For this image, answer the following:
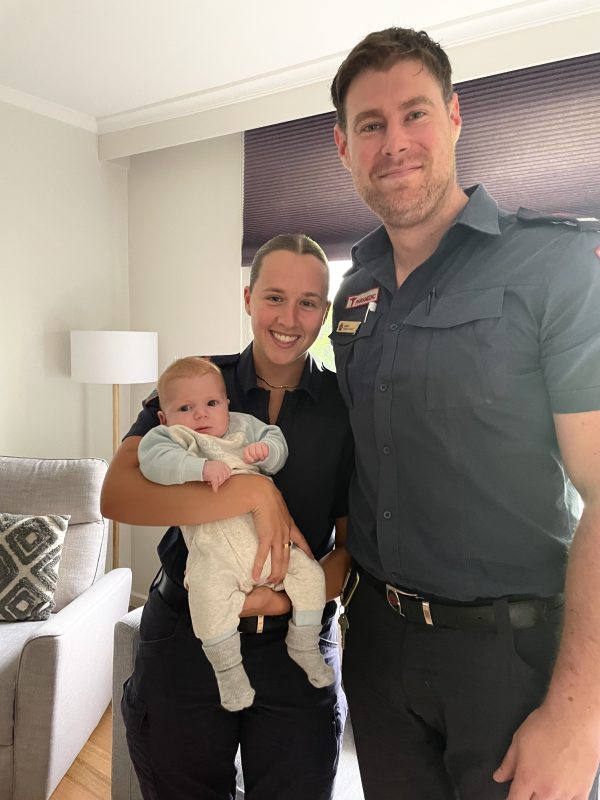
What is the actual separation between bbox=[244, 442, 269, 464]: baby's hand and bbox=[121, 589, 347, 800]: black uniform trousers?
371mm

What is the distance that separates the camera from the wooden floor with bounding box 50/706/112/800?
7.23 feet

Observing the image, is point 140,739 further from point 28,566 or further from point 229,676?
point 28,566

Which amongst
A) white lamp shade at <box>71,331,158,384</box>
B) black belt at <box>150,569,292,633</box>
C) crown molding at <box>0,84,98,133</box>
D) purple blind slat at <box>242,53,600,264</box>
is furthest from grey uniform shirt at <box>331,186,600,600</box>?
crown molding at <box>0,84,98,133</box>

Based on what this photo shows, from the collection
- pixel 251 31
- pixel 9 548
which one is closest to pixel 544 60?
pixel 251 31

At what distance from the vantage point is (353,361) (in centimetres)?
125

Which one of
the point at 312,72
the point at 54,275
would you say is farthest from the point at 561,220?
the point at 54,275

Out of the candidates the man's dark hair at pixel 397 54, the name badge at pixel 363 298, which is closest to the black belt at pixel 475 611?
the name badge at pixel 363 298

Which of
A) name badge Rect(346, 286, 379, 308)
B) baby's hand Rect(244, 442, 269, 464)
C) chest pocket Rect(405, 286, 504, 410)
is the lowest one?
baby's hand Rect(244, 442, 269, 464)

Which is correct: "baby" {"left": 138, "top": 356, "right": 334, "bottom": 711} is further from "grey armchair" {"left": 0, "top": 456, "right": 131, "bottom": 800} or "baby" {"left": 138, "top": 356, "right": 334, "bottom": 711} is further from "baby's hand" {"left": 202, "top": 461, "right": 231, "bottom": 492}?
"grey armchair" {"left": 0, "top": 456, "right": 131, "bottom": 800}

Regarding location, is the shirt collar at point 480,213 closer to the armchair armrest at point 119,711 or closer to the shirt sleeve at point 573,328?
the shirt sleeve at point 573,328

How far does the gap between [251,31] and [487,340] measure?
2.16 meters

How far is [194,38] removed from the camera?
8.51ft

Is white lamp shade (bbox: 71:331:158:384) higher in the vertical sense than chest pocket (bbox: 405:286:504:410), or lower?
lower

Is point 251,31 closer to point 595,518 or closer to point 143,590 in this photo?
point 595,518
